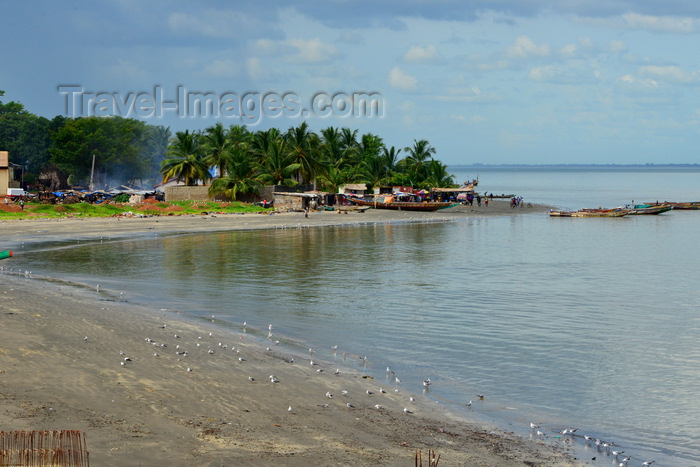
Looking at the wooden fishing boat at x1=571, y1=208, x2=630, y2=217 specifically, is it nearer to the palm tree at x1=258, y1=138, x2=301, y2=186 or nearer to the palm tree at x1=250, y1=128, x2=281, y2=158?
the palm tree at x1=258, y1=138, x2=301, y2=186

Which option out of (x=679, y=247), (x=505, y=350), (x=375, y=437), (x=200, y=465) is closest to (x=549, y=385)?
(x=505, y=350)

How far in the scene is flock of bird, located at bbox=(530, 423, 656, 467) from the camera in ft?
36.1

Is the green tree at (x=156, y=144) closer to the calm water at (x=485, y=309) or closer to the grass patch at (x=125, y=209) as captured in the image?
the grass patch at (x=125, y=209)

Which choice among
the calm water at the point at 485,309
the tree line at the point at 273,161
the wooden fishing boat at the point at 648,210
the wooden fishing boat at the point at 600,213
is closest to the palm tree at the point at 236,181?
the tree line at the point at 273,161

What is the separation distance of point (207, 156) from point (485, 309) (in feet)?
206

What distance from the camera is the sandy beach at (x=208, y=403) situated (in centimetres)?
1000

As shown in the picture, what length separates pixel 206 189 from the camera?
267ft

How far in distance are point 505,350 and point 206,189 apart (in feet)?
218

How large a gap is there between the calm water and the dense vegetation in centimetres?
3053

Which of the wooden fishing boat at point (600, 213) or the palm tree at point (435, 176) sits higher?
the palm tree at point (435, 176)

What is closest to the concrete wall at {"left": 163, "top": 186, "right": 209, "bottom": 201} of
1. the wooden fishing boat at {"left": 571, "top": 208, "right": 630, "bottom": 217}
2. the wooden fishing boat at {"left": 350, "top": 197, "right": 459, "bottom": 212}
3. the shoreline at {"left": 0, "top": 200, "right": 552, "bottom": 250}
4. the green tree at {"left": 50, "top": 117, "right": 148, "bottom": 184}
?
the shoreline at {"left": 0, "top": 200, "right": 552, "bottom": 250}

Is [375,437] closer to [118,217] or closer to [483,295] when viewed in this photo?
[483,295]

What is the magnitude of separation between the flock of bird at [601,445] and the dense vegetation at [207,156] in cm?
6946

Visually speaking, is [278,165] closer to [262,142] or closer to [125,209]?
[262,142]
